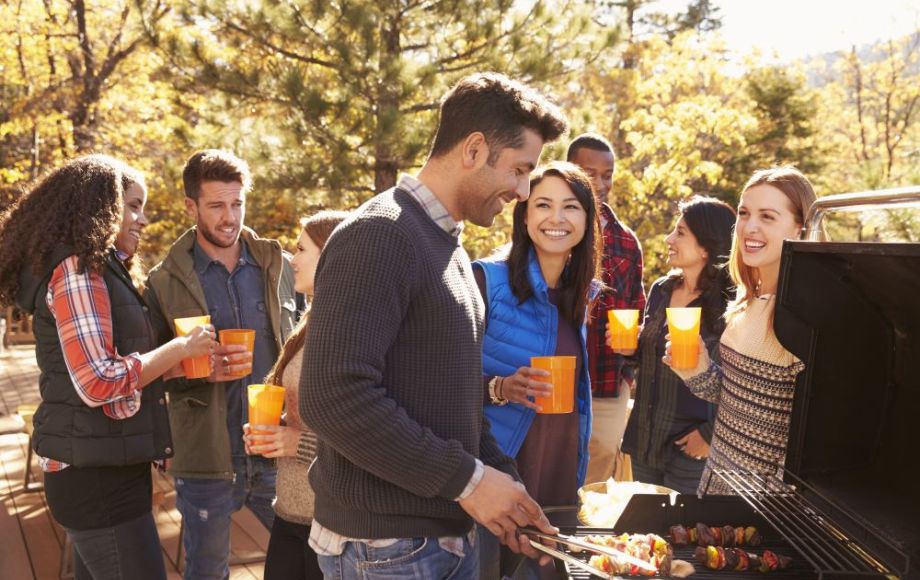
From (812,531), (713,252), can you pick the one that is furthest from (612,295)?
(812,531)

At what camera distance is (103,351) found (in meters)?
2.38

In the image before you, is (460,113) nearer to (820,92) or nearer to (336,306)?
(336,306)

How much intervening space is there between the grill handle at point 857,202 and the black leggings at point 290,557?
1.80 m

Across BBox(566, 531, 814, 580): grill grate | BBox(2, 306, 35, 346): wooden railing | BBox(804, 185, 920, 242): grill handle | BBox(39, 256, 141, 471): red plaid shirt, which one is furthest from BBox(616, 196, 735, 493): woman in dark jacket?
BBox(2, 306, 35, 346): wooden railing

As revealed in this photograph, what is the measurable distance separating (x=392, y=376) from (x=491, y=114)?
2.04ft

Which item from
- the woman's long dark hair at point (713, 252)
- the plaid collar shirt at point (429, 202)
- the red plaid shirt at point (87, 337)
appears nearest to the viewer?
the plaid collar shirt at point (429, 202)

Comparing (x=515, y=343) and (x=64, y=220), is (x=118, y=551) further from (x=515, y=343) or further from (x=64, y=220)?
(x=515, y=343)

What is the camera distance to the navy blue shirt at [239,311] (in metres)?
3.18

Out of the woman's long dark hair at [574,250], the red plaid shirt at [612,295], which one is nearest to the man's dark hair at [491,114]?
the woman's long dark hair at [574,250]

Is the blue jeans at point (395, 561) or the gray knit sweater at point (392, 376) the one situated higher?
the gray knit sweater at point (392, 376)

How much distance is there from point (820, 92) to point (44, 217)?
22167 millimetres

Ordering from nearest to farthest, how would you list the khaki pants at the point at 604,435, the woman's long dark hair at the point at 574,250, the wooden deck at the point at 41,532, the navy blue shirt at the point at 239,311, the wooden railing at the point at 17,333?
the woman's long dark hair at the point at 574,250 → the navy blue shirt at the point at 239,311 → the khaki pants at the point at 604,435 → the wooden deck at the point at 41,532 → the wooden railing at the point at 17,333

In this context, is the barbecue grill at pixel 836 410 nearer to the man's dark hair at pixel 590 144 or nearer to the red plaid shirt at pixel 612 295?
the red plaid shirt at pixel 612 295

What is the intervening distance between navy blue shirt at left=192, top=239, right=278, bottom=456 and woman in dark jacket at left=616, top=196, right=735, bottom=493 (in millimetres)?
1615
